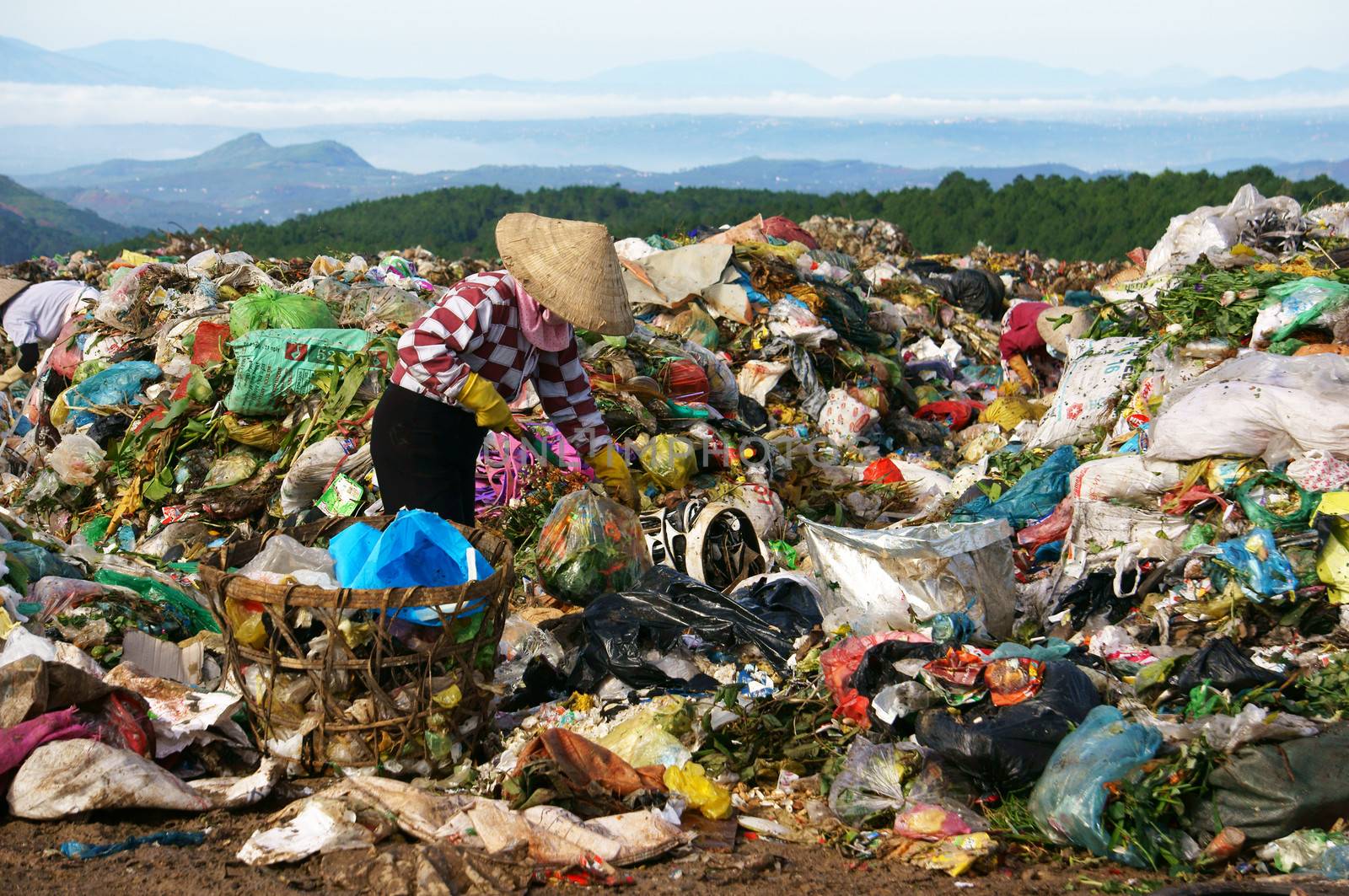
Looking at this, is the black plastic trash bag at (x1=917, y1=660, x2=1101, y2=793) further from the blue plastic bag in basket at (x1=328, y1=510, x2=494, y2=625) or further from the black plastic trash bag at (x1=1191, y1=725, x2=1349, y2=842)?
the blue plastic bag in basket at (x1=328, y1=510, x2=494, y2=625)

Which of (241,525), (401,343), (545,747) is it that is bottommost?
(241,525)

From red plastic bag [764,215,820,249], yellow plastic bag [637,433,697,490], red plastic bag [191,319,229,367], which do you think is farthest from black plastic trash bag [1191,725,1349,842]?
red plastic bag [764,215,820,249]

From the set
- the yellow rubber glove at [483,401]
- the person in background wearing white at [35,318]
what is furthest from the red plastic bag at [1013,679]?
the person in background wearing white at [35,318]

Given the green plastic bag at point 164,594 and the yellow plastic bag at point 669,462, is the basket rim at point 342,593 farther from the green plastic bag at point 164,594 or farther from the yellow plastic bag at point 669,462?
the yellow plastic bag at point 669,462

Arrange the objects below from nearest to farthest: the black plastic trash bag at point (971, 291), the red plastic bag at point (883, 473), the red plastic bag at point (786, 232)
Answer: the red plastic bag at point (883, 473)
the red plastic bag at point (786, 232)
the black plastic trash bag at point (971, 291)

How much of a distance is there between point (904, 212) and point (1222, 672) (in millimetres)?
19960

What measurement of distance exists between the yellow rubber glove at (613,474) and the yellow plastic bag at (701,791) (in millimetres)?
1573

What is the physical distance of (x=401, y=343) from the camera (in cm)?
345

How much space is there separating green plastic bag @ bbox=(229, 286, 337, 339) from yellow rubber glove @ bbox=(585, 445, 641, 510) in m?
2.35

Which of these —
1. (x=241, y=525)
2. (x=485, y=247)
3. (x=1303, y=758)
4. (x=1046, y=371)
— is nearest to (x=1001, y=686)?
(x=1303, y=758)

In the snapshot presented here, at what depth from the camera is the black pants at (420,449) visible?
350cm

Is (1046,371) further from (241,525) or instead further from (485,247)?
(485,247)

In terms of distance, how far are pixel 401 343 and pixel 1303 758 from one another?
2605 millimetres

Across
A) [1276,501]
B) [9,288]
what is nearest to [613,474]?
[1276,501]
